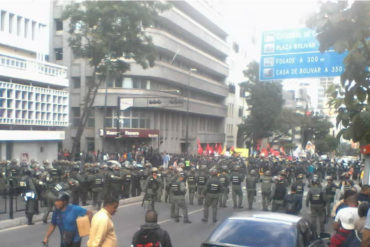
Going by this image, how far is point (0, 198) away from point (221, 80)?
2218 inches

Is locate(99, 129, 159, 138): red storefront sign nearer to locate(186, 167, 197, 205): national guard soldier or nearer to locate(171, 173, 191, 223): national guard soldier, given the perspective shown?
locate(186, 167, 197, 205): national guard soldier

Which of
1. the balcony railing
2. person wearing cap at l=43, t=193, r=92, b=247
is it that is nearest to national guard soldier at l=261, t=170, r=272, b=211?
person wearing cap at l=43, t=193, r=92, b=247

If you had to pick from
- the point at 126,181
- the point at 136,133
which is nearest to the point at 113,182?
the point at 126,181

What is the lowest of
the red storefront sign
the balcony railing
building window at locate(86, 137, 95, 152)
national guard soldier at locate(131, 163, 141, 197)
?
national guard soldier at locate(131, 163, 141, 197)

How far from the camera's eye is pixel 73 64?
1951 inches

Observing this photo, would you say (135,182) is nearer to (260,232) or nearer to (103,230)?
(260,232)

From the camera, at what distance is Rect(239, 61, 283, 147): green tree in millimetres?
62188

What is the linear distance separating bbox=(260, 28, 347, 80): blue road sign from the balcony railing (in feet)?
59.3

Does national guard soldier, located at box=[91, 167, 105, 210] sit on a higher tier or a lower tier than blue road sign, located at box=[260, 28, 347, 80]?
lower

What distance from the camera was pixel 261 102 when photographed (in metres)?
62.4

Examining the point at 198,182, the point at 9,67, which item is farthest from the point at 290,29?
the point at 9,67

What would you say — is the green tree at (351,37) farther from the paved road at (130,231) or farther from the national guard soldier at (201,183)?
the national guard soldier at (201,183)

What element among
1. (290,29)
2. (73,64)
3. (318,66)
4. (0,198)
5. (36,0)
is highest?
(36,0)

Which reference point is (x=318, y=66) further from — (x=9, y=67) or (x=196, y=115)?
(x=196, y=115)
